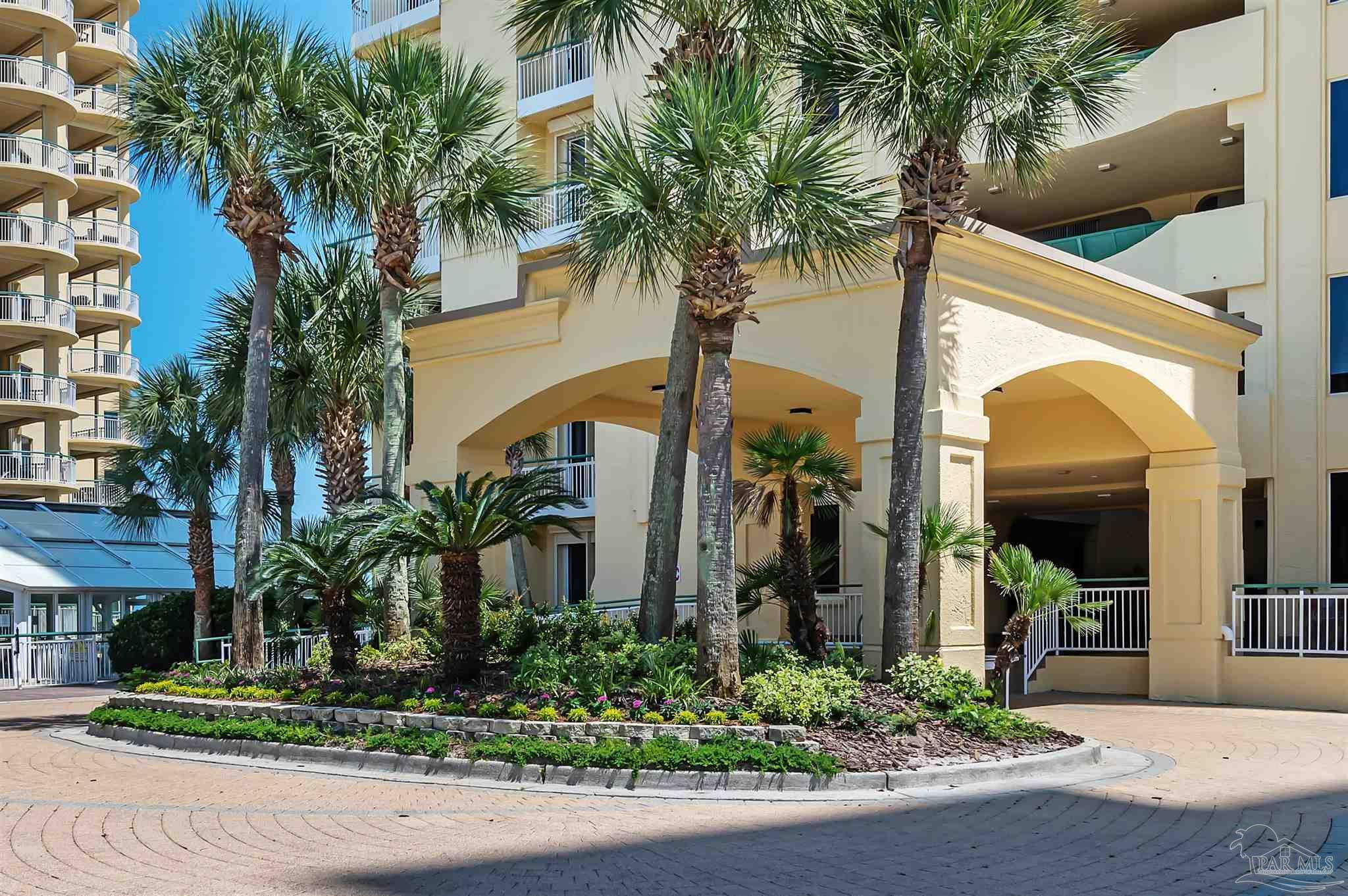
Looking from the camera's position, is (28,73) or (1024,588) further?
(28,73)

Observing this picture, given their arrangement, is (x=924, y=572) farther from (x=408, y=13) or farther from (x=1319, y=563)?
(x=408, y=13)

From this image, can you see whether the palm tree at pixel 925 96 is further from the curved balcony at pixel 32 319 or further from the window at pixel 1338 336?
the curved balcony at pixel 32 319

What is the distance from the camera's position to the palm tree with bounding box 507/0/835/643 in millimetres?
14867

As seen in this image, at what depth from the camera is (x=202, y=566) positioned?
79.1ft

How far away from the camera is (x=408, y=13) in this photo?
1406 inches

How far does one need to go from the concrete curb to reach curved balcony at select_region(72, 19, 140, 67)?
45.9 meters

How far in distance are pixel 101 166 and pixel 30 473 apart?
14.8m

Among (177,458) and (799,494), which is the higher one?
(177,458)

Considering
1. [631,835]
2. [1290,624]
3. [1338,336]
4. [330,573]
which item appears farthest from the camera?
[1338,336]

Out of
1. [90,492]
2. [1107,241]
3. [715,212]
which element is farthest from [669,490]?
[90,492]

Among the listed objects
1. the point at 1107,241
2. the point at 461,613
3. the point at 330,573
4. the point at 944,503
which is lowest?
the point at 461,613

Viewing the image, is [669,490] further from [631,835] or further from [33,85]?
[33,85]

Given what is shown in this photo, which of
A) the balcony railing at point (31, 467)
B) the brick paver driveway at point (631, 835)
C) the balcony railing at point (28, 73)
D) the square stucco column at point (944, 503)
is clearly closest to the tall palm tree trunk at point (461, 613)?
the brick paver driveway at point (631, 835)

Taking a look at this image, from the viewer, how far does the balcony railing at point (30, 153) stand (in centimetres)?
4544
